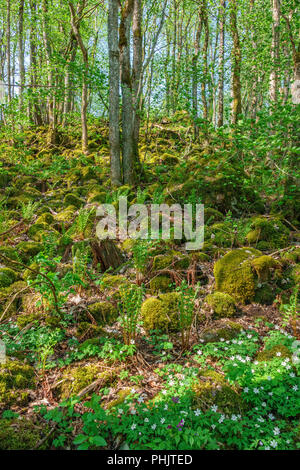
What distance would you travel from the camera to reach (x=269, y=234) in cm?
485

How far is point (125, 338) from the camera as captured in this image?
2771 millimetres

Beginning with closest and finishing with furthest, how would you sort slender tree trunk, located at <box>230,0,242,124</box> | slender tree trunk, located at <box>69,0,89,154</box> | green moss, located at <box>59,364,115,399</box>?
green moss, located at <box>59,364,115,399</box> < slender tree trunk, located at <box>230,0,242,124</box> < slender tree trunk, located at <box>69,0,89,154</box>

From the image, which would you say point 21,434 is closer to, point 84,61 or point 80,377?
point 80,377

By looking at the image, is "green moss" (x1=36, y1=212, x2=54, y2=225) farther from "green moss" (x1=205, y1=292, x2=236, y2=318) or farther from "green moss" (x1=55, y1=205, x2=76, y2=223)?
"green moss" (x1=205, y1=292, x2=236, y2=318)

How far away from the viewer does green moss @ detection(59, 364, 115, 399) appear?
2.37m

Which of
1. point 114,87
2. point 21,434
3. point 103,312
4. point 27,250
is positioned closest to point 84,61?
point 114,87

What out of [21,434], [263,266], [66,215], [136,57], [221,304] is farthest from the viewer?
[136,57]

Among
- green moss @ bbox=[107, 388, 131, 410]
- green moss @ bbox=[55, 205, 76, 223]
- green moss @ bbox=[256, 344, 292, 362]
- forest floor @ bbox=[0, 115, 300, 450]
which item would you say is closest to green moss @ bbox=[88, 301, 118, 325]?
forest floor @ bbox=[0, 115, 300, 450]

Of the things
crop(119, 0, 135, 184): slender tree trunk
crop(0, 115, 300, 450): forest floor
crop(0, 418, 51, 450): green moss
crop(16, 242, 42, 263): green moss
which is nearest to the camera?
crop(0, 418, 51, 450): green moss

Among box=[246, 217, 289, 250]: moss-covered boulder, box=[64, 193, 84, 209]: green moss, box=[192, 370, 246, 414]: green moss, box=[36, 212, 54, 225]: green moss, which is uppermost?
box=[64, 193, 84, 209]: green moss

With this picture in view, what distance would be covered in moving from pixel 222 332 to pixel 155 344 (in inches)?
29.4

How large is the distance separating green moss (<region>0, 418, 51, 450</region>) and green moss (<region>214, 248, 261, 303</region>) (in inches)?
101

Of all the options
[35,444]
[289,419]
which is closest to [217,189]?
[289,419]

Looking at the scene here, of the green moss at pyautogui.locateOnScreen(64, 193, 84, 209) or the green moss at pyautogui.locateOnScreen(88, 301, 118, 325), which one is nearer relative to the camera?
the green moss at pyautogui.locateOnScreen(88, 301, 118, 325)
